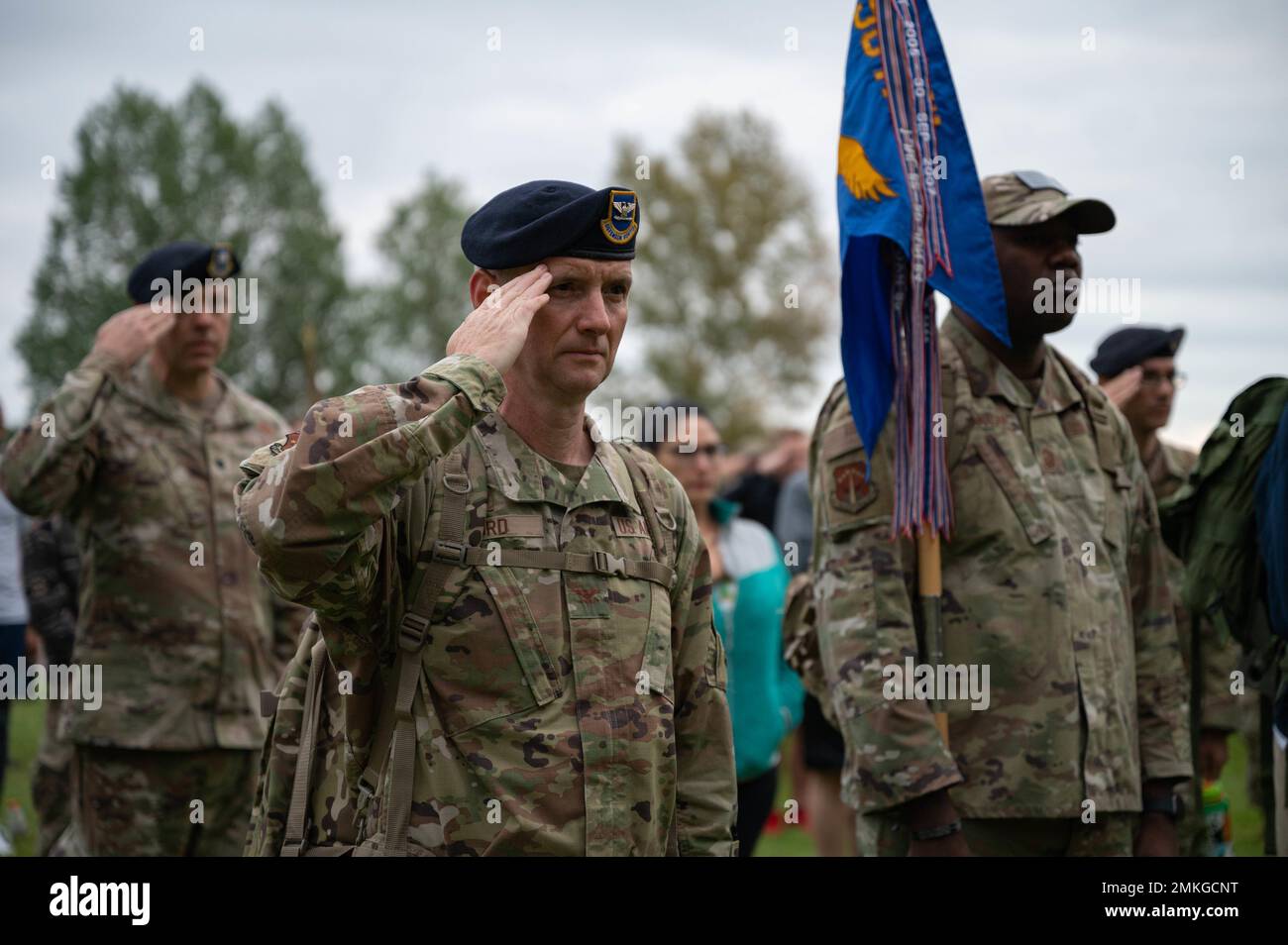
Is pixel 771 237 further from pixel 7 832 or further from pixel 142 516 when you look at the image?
pixel 142 516

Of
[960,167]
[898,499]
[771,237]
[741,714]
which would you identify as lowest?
[741,714]

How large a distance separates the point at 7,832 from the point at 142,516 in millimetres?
4657

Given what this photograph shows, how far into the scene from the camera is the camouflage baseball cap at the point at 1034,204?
15.6 ft

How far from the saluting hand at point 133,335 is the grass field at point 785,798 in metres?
3.81

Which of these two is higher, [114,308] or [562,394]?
[114,308]

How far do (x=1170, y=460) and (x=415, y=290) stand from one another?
4524 cm

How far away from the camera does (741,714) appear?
6633mm

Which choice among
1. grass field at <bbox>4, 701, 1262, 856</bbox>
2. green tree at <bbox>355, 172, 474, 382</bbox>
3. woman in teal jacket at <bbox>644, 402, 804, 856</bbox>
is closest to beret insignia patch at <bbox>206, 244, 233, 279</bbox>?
woman in teal jacket at <bbox>644, 402, 804, 856</bbox>

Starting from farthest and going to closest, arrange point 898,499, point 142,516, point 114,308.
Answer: point 114,308 < point 142,516 < point 898,499

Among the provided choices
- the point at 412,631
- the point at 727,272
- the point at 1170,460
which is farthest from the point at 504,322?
the point at 727,272

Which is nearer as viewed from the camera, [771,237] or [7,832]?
[7,832]

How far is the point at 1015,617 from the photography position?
452 centimetres

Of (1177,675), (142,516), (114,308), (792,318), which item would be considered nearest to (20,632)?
(142,516)

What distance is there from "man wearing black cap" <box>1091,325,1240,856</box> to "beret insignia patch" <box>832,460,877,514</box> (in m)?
2.15
